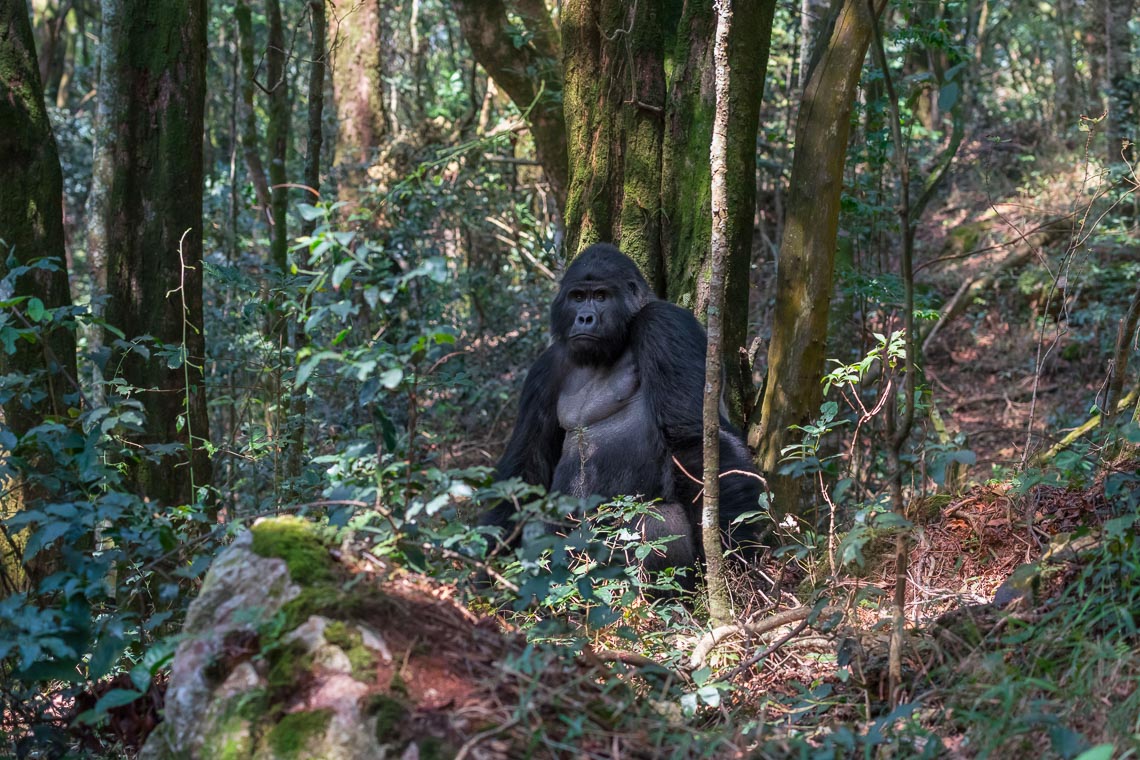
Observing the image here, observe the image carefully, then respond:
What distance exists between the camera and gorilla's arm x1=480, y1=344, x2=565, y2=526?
610 centimetres

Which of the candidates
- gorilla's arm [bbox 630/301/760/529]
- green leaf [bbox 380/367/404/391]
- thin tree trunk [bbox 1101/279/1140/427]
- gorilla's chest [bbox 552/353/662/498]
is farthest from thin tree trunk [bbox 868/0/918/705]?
gorilla's chest [bbox 552/353/662/498]

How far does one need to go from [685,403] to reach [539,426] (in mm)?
997

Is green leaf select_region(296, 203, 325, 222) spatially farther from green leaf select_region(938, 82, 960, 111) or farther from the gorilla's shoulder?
the gorilla's shoulder

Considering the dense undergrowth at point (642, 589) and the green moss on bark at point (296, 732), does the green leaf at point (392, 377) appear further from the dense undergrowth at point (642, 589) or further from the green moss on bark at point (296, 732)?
the green moss on bark at point (296, 732)

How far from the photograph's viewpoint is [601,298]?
18.7 feet

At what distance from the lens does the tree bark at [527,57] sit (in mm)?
8625

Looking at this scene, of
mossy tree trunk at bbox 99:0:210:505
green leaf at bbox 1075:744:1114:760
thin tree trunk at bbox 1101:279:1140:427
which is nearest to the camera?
green leaf at bbox 1075:744:1114:760

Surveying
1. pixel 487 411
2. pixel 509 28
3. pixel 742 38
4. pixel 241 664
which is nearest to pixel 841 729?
pixel 241 664

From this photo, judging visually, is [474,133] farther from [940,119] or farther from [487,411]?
[940,119]

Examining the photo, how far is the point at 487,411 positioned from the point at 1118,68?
27.8 feet

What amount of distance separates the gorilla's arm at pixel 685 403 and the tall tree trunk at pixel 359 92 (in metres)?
7.02

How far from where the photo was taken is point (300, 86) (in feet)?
56.1

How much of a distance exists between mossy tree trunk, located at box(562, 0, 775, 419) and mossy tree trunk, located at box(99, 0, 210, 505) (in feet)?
7.10

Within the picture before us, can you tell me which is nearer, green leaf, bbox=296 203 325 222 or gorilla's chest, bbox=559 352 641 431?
green leaf, bbox=296 203 325 222
